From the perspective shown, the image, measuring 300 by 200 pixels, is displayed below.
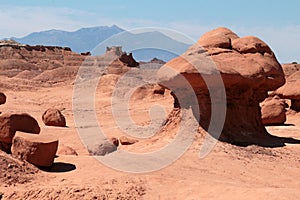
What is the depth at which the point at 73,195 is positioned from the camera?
5.93m

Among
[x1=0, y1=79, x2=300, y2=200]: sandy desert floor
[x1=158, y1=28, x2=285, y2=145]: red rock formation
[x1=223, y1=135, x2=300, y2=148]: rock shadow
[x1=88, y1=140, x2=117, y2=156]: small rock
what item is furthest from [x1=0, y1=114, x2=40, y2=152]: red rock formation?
[x1=223, y1=135, x2=300, y2=148]: rock shadow

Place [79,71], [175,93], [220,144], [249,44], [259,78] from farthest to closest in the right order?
[79,71] → [249,44] → [259,78] → [175,93] → [220,144]

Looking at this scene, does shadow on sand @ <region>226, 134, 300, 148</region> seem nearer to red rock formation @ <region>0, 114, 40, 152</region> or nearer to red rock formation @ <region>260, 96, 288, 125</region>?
red rock formation @ <region>260, 96, 288, 125</region>

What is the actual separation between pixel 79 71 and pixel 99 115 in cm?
1623

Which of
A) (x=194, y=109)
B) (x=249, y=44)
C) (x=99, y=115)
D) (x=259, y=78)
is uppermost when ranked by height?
(x=249, y=44)


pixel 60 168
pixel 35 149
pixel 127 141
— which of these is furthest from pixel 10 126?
pixel 127 141

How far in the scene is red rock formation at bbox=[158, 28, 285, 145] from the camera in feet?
31.0

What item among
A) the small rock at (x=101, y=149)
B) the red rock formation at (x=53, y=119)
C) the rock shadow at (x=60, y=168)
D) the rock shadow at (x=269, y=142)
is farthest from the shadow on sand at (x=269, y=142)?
the red rock formation at (x=53, y=119)

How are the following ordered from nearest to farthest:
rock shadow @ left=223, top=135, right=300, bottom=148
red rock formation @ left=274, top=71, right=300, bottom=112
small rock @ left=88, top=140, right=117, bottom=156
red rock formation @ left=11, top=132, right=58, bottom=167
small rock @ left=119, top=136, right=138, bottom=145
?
red rock formation @ left=11, top=132, right=58, bottom=167 → small rock @ left=88, top=140, right=117, bottom=156 → rock shadow @ left=223, top=135, right=300, bottom=148 → small rock @ left=119, top=136, right=138, bottom=145 → red rock formation @ left=274, top=71, right=300, bottom=112

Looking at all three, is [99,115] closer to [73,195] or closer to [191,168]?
[191,168]

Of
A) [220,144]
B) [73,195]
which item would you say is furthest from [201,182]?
[220,144]

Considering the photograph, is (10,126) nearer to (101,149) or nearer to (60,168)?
(60,168)

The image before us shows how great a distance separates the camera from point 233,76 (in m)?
9.85

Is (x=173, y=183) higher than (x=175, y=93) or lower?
lower
